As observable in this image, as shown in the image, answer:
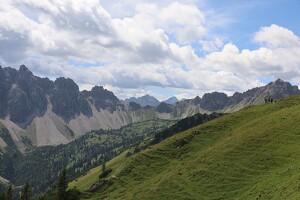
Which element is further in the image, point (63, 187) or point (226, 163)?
point (63, 187)

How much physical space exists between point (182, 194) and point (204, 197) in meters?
8.46

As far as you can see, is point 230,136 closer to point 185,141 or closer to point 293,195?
point 185,141

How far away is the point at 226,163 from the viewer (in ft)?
364

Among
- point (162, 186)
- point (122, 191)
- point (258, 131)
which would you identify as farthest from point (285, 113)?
point (122, 191)

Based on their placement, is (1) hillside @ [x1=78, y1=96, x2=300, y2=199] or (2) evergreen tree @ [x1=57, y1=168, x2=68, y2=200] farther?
(2) evergreen tree @ [x1=57, y1=168, x2=68, y2=200]

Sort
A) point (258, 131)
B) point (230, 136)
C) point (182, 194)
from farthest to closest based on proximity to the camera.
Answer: point (230, 136) < point (258, 131) < point (182, 194)

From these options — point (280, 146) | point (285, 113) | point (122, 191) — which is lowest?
point (122, 191)

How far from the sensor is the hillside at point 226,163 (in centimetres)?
9288

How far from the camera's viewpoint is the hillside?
92.9m

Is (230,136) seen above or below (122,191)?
above

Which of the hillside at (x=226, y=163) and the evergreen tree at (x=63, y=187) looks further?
the evergreen tree at (x=63, y=187)

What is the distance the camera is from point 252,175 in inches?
3893

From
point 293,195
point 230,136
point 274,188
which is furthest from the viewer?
point 230,136

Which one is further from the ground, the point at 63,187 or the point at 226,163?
the point at 226,163
